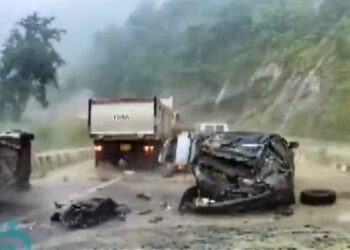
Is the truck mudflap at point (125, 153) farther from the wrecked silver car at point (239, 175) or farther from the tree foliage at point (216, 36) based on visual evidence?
the tree foliage at point (216, 36)

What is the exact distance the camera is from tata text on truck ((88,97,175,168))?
53.2 ft

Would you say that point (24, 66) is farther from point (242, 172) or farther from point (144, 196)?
point (242, 172)

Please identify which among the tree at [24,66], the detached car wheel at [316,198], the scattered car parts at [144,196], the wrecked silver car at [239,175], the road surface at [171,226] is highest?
the tree at [24,66]

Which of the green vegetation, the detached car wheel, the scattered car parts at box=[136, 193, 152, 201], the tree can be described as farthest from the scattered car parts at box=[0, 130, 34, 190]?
the tree

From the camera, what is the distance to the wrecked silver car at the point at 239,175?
9.66 m

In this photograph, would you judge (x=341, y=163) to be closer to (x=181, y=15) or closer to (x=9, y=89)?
(x=9, y=89)

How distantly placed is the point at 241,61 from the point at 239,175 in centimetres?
1710

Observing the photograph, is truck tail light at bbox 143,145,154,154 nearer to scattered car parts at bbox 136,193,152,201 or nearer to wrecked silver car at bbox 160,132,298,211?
scattered car parts at bbox 136,193,152,201

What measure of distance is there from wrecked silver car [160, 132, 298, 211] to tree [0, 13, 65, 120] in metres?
7.21

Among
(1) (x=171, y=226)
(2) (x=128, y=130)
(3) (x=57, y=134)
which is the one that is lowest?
(1) (x=171, y=226)

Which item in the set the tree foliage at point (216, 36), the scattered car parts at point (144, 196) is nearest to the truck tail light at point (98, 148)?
the scattered car parts at point (144, 196)

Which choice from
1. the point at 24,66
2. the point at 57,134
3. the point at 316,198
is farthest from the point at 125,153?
the point at 316,198

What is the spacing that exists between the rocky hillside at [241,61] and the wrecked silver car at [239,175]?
37.0 ft

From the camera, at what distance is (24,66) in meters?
16.6
